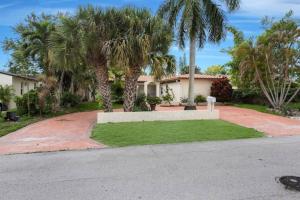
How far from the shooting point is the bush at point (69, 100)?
2406 cm

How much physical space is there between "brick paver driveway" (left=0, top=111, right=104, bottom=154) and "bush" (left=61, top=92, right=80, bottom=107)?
30.5 ft

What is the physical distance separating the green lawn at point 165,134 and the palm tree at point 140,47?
324cm

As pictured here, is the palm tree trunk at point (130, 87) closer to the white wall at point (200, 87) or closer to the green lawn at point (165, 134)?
the green lawn at point (165, 134)

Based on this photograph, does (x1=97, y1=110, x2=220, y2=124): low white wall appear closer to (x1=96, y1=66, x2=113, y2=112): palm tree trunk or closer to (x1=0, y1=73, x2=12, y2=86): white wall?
(x1=96, y1=66, x2=113, y2=112): palm tree trunk

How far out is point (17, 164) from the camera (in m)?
7.57

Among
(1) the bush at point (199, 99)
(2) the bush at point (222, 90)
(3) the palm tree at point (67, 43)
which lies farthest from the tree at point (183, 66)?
(3) the palm tree at point (67, 43)

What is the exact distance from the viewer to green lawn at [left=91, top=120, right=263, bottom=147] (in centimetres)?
1060

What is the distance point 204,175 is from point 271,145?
14.5 ft

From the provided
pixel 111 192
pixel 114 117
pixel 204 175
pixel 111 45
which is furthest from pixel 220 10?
pixel 111 192

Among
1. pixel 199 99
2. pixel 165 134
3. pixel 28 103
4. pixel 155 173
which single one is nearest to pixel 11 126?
pixel 28 103

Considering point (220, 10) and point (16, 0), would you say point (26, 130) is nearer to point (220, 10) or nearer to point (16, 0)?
point (16, 0)

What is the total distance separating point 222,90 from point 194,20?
1201 centimetres

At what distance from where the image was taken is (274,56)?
20781mm

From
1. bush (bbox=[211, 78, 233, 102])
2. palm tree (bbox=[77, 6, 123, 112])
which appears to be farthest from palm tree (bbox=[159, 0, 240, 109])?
bush (bbox=[211, 78, 233, 102])
